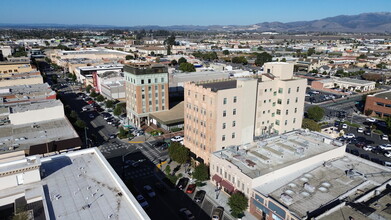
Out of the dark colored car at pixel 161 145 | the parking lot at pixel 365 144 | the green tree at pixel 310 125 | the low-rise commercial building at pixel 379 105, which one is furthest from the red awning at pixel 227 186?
the low-rise commercial building at pixel 379 105

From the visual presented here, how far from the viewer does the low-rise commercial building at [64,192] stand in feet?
105

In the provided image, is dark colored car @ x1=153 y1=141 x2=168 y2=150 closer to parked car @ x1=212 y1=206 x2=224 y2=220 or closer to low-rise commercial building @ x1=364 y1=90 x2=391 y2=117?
parked car @ x1=212 y1=206 x2=224 y2=220

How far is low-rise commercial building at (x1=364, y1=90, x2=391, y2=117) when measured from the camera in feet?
326

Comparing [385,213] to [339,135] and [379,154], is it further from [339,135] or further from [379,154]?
[339,135]

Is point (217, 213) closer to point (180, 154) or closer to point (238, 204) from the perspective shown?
point (238, 204)

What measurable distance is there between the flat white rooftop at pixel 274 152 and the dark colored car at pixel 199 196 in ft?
25.0

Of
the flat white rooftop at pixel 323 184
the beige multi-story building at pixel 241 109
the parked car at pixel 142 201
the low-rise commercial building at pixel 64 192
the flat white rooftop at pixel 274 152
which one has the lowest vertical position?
the parked car at pixel 142 201

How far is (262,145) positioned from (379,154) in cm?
3686

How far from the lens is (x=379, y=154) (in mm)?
70875

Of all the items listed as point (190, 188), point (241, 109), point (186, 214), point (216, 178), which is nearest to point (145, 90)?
point (241, 109)

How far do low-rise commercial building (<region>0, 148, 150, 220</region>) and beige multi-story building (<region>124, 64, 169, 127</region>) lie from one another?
144 ft

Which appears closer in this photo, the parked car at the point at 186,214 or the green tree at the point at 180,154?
the parked car at the point at 186,214

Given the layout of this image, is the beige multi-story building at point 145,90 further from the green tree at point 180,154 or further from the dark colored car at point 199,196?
the dark colored car at point 199,196

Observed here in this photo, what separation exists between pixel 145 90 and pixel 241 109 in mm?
38144
